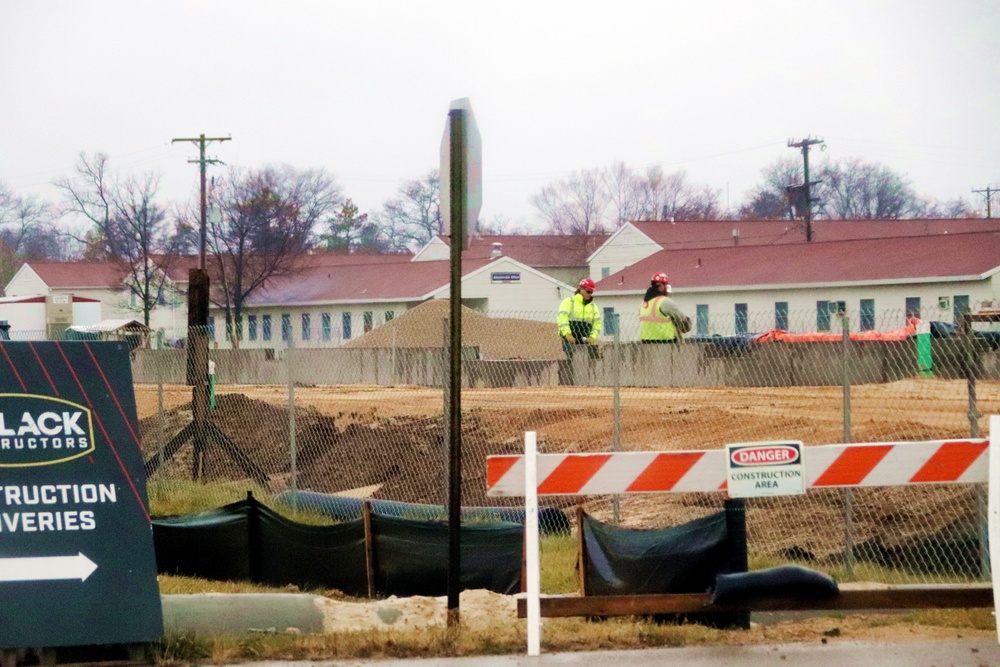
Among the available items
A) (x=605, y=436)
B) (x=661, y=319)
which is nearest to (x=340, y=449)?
(x=605, y=436)

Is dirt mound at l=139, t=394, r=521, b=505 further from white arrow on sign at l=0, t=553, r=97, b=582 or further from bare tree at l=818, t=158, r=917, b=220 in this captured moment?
bare tree at l=818, t=158, r=917, b=220

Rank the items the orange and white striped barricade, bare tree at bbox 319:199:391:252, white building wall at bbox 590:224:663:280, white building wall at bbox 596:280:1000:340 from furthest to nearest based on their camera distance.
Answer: bare tree at bbox 319:199:391:252, white building wall at bbox 590:224:663:280, white building wall at bbox 596:280:1000:340, the orange and white striped barricade

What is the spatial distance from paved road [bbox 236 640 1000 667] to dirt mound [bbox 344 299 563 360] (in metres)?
30.3

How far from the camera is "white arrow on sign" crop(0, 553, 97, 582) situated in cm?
637

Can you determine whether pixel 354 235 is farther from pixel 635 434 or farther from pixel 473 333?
pixel 635 434

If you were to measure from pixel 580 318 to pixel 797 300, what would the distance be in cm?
2921

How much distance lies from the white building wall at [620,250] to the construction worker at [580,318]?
1740 inches

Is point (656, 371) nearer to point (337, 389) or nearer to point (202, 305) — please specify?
point (202, 305)

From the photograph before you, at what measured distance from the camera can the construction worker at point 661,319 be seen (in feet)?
56.4

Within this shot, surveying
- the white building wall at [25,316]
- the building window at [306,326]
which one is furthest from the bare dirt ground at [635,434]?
the building window at [306,326]

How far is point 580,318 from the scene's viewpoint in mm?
19516

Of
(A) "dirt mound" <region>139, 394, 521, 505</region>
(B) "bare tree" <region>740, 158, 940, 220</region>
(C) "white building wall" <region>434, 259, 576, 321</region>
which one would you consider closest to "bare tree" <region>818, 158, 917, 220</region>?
(B) "bare tree" <region>740, 158, 940, 220</region>

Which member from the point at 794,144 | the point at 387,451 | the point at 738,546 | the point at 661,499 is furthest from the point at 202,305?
the point at 794,144

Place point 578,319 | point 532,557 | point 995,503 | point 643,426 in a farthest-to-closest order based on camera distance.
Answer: point 578,319
point 643,426
point 532,557
point 995,503
